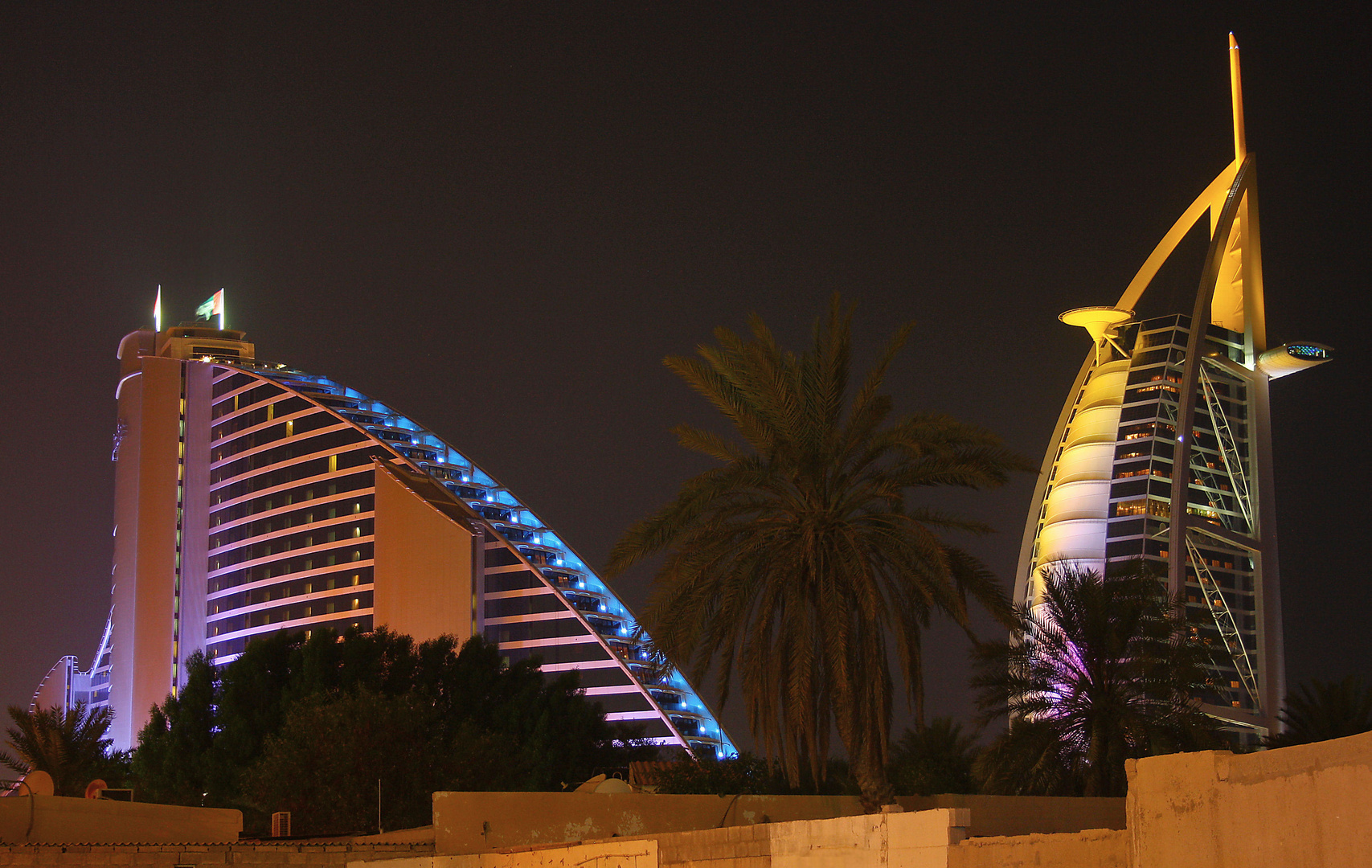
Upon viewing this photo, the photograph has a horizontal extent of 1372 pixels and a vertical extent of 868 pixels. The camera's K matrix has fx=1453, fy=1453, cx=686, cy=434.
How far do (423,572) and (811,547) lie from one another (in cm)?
9680

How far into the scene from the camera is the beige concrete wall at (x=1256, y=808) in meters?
8.31

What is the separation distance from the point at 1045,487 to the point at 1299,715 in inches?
884

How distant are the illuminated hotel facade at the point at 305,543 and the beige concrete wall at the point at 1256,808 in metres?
100

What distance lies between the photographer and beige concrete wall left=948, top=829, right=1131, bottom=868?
1101 centimetres

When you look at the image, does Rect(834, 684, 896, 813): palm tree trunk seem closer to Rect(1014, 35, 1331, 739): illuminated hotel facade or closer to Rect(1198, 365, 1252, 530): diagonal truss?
Rect(1014, 35, 1331, 739): illuminated hotel facade

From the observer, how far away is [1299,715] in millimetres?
50031

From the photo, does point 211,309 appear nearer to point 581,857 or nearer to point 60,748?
point 60,748

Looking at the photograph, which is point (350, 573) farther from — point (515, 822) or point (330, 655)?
point (515, 822)

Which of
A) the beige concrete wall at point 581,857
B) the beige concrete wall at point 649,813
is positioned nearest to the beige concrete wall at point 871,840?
the beige concrete wall at point 581,857

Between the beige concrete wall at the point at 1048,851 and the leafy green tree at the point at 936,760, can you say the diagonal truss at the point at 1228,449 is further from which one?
the beige concrete wall at the point at 1048,851

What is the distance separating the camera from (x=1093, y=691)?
29.0 metres

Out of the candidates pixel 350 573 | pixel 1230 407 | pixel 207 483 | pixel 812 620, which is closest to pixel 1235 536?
Answer: pixel 1230 407

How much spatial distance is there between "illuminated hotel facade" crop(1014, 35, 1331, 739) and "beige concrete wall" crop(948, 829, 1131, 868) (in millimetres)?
49457

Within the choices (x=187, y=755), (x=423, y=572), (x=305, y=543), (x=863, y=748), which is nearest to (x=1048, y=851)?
(x=863, y=748)
